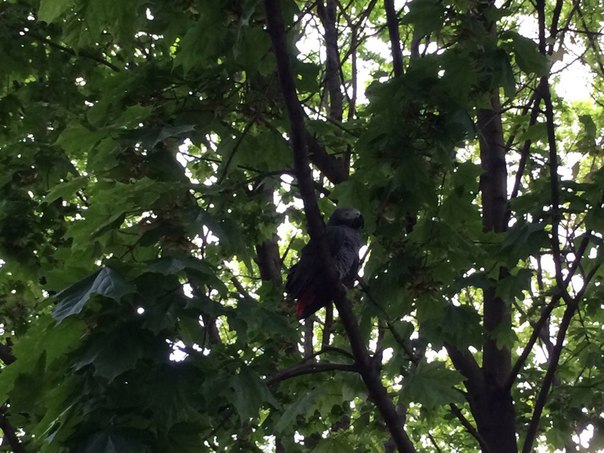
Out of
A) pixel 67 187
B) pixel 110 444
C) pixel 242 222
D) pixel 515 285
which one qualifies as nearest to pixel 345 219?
pixel 242 222

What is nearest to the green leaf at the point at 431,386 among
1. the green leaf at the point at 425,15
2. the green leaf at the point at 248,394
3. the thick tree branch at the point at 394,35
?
the green leaf at the point at 248,394

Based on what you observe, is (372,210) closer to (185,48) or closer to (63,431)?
(185,48)

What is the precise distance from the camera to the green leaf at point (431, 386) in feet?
12.0

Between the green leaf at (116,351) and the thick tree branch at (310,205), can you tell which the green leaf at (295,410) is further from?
the green leaf at (116,351)

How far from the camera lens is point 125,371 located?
237 cm

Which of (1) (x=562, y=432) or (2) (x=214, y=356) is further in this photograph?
(1) (x=562, y=432)

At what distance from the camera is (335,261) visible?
166 inches

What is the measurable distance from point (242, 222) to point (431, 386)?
6.22 ft

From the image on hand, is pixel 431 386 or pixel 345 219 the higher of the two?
pixel 345 219

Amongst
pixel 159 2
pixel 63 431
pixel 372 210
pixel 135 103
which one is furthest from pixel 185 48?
pixel 63 431

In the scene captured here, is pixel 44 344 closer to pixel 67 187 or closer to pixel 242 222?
pixel 67 187

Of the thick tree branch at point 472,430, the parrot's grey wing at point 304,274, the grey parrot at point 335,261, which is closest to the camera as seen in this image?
the parrot's grey wing at point 304,274

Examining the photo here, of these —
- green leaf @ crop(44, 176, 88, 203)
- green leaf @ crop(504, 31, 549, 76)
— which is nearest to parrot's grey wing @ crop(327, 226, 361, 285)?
green leaf @ crop(504, 31, 549, 76)

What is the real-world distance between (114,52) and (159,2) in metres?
2.98
